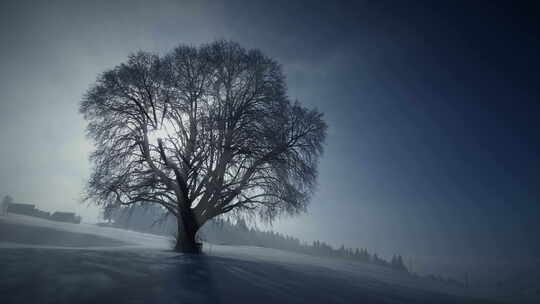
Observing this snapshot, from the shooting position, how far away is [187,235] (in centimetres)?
1144

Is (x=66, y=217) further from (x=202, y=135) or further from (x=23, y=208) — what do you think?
(x=202, y=135)

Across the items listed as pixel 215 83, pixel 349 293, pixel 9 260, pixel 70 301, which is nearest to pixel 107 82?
pixel 215 83

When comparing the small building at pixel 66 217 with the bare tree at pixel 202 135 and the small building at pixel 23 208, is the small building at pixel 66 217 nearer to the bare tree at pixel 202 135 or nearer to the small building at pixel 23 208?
the small building at pixel 23 208

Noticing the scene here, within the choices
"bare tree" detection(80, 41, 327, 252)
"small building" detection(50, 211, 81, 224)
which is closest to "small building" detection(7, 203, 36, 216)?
"small building" detection(50, 211, 81, 224)

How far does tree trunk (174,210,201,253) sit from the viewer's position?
11.3m

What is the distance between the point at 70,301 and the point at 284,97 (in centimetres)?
1108

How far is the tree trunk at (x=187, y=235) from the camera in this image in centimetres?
1128

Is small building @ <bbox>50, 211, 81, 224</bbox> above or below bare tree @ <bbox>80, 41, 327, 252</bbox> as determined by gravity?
below

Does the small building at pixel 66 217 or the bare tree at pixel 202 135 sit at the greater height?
the bare tree at pixel 202 135

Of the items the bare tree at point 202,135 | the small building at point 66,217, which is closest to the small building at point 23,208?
the small building at point 66,217

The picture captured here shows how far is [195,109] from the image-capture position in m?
12.0

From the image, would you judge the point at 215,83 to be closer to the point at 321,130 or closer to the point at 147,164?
the point at 147,164

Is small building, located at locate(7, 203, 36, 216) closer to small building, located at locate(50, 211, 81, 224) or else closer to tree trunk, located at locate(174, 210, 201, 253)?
small building, located at locate(50, 211, 81, 224)

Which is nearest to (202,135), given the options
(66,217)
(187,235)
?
(187,235)
